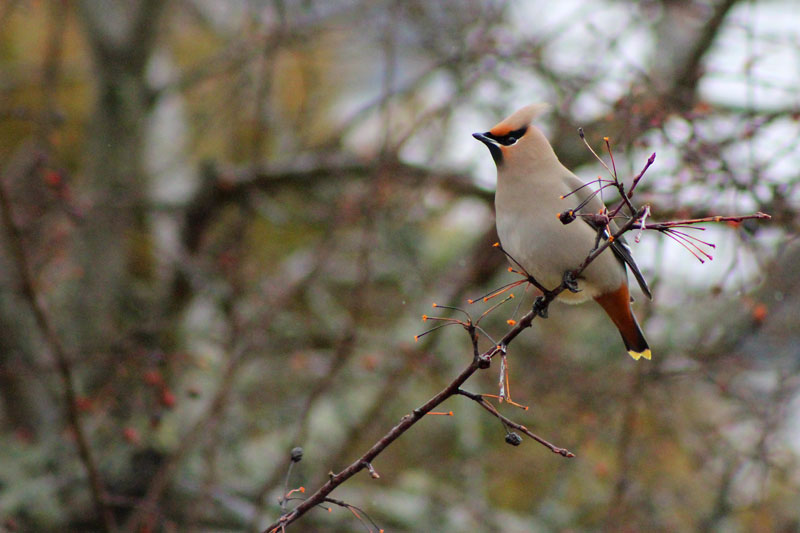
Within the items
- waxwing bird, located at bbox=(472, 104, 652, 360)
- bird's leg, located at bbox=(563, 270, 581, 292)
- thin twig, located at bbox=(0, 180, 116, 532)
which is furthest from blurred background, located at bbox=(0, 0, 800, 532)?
bird's leg, located at bbox=(563, 270, 581, 292)

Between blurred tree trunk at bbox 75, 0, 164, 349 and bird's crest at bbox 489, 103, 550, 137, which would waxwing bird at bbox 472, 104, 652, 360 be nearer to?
bird's crest at bbox 489, 103, 550, 137

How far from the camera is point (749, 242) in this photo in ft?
10.2

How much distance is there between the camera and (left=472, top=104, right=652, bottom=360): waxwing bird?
2.68 metres

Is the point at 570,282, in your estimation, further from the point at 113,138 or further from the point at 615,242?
the point at 113,138

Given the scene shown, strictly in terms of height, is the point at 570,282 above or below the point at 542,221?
below

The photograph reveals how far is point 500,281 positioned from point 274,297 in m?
1.85

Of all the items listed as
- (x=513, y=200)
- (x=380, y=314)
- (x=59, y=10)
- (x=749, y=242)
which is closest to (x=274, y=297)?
(x=380, y=314)

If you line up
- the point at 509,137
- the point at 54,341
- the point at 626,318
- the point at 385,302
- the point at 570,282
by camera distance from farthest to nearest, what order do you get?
1. the point at 385,302
2. the point at 54,341
3. the point at 626,318
4. the point at 509,137
5. the point at 570,282

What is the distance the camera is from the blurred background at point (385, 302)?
3.72 meters

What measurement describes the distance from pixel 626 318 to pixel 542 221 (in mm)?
558

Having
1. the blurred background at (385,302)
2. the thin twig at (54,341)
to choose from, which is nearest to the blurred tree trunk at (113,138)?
the blurred background at (385,302)

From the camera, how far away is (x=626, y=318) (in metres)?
2.98

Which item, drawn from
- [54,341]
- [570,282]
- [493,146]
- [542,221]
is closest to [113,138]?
[54,341]

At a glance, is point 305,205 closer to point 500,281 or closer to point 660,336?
point 500,281
